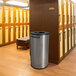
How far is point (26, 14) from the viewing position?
22.8ft

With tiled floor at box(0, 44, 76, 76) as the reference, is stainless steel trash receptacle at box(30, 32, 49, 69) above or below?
above

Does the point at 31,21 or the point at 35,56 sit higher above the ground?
the point at 31,21

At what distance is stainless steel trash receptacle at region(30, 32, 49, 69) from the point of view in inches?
112

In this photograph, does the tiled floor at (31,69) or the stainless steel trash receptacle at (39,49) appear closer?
the tiled floor at (31,69)

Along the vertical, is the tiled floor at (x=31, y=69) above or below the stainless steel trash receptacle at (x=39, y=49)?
below

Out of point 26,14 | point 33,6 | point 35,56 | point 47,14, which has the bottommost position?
point 35,56

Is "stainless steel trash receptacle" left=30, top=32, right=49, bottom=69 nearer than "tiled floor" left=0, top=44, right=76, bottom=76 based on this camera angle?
No

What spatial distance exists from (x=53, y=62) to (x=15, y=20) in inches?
150

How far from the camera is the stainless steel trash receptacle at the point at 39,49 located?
284 cm

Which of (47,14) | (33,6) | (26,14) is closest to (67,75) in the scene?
(47,14)

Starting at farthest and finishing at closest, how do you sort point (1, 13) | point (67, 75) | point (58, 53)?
point (1, 13) < point (58, 53) < point (67, 75)

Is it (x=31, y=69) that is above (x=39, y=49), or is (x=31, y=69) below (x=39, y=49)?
below

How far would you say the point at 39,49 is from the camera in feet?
9.36

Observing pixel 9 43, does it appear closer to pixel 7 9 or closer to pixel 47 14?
pixel 7 9
